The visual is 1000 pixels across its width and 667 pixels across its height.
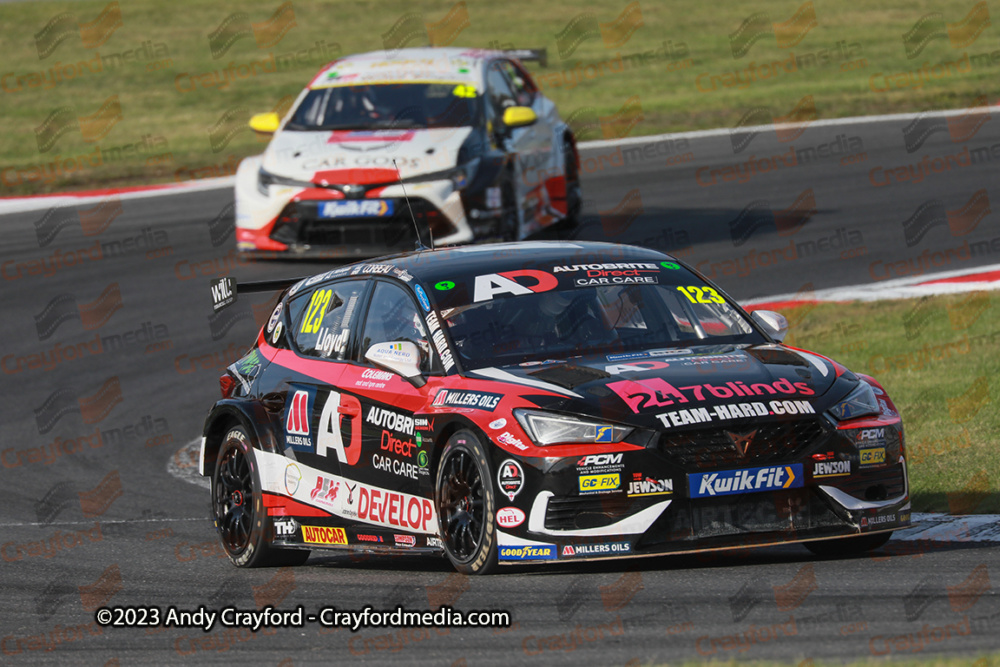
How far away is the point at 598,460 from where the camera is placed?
6219mm

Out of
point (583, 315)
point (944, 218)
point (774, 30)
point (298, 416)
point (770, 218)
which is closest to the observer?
point (583, 315)

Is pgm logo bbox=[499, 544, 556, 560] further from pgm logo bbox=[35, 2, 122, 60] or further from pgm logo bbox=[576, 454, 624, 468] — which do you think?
pgm logo bbox=[35, 2, 122, 60]

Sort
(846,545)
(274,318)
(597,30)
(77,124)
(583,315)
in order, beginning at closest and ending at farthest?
(846,545), (583,315), (274,318), (77,124), (597,30)

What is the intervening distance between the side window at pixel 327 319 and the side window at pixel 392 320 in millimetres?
132

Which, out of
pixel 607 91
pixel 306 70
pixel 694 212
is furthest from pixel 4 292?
pixel 306 70

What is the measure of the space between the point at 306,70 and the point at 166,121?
7028 mm

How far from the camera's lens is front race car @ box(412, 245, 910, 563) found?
623 cm

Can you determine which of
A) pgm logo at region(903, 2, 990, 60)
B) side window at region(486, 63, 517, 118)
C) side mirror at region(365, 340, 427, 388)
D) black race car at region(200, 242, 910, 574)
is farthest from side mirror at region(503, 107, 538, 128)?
pgm logo at region(903, 2, 990, 60)

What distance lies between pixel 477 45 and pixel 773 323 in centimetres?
3213

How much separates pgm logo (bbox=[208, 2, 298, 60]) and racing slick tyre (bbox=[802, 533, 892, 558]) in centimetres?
3316

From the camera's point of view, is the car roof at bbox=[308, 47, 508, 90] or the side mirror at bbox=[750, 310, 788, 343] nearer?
the side mirror at bbox=[750, 310, 788, 343]

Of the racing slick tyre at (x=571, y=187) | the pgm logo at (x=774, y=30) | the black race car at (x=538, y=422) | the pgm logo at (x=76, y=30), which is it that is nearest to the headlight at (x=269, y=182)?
the racing slick tyre at (x=571, y=187)

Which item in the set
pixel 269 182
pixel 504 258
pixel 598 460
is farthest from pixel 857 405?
pixel 269 182

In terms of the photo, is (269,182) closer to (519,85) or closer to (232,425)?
(519,85)
